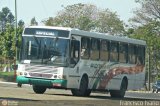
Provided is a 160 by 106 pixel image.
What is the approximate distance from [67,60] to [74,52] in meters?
0.72

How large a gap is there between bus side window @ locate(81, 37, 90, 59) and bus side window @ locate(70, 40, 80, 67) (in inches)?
14.7

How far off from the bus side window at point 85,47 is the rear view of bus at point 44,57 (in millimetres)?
1217

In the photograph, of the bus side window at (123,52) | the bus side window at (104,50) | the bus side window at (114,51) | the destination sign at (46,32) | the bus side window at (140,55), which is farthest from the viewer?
the bus side window at (140,55)

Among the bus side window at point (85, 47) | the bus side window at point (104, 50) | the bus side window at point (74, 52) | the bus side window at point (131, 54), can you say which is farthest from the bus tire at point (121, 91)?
the bus side window at point (74, 52)

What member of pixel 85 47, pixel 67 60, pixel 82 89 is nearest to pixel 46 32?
pixel 67 60

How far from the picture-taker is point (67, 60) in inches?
1083

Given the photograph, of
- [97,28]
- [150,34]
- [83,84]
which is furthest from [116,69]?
[97,28]

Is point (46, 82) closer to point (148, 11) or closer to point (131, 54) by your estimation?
point (131, 54)

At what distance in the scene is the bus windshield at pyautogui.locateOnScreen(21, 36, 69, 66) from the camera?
27.4 meters

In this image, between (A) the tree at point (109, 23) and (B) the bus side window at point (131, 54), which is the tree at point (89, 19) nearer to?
(A) the tree at point (109, 23)

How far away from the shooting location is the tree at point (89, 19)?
3669 inches

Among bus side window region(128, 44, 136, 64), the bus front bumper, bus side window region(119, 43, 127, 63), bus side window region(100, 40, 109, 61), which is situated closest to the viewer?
the bus front bumper

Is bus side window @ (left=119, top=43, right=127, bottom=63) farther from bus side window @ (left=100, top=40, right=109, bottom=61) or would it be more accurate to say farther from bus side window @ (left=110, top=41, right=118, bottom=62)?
bus side window @ (left=100, top=40, right=109, bottom=61)

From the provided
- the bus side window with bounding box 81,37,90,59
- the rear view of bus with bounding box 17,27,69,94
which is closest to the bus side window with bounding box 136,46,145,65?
the bus side window with bounding box 81,37,90,59
